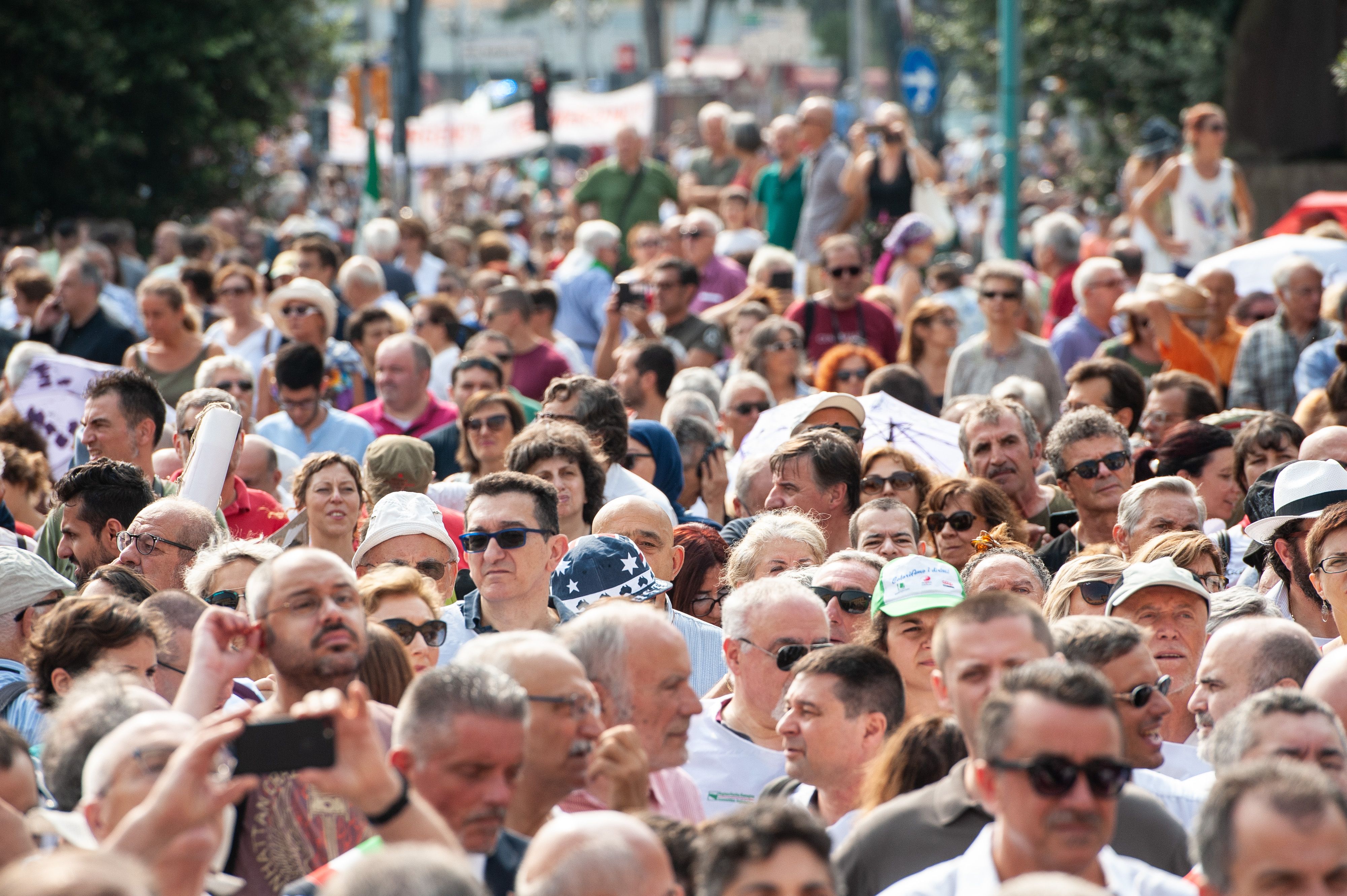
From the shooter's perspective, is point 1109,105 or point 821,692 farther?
point 1109,105

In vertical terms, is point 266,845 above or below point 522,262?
above

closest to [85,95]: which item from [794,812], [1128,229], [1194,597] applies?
[1128,229]

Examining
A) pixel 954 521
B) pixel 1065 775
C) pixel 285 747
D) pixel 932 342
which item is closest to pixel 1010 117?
pixel 932 342

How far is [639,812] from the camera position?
405 centimetres

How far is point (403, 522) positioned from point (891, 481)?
2.08 m

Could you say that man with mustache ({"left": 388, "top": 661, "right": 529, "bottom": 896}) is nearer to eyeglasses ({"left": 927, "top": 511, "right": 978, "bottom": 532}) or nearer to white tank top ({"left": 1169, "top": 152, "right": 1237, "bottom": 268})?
eyeglasses ({"left": 927, "top": 511, "right": 978, "bottom": 532})

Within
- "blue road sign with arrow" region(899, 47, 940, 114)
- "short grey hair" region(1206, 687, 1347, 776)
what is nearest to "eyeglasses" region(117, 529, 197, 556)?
"short grey hair" region(1206, 687, 1347, 776)

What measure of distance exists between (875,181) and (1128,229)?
8.19ft

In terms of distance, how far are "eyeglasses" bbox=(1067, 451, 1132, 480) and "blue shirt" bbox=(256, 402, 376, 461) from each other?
11.7 feet

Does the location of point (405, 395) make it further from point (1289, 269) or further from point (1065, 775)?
point (1065, 775)

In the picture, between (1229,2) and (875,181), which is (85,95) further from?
(1229,2)

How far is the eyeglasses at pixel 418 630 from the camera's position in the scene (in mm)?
5371

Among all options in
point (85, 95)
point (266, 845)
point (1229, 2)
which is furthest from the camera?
point (85, 95)

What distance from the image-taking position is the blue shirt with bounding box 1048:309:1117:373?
36.4 ft
